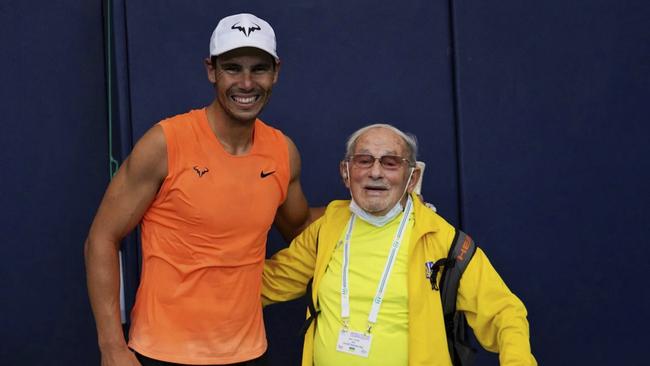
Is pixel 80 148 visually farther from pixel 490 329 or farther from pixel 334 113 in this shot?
pixel 490 329

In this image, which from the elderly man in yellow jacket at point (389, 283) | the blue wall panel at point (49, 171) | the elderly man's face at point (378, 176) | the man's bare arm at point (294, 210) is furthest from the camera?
the blue wall panel at point (49, 171)

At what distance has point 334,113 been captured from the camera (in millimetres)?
3590

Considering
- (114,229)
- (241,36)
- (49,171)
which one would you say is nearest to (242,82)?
(241,36)

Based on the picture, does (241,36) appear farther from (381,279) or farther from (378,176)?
(381,279)

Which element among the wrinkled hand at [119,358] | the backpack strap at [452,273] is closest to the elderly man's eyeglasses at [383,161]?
the backpack strap at [452,273]

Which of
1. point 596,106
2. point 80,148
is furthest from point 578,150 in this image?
point 80,148

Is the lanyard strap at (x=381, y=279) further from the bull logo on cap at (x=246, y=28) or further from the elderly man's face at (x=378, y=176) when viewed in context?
the bull logo on cap at (x=246, y=28)

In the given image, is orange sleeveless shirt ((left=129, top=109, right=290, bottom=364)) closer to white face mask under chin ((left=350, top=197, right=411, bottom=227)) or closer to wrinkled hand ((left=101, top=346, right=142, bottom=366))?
wrinkled hand ((left=101, top=346, right=142, bottom=366))

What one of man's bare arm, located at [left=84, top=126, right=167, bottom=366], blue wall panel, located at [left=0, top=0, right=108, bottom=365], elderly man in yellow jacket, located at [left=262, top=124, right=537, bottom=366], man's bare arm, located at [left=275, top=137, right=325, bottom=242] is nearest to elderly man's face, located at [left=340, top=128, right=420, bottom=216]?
elderly man in yellow jacket, located at [left=262, top=124, right=537, bottom=366]

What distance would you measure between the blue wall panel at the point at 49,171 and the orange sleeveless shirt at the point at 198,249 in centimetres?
99

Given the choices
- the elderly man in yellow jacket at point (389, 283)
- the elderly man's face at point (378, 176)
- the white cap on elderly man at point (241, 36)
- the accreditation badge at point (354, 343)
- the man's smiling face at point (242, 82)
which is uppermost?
the white cap on elderly man at point (241, 36)

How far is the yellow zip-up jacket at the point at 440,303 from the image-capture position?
8.62 feet

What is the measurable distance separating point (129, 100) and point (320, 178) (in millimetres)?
924

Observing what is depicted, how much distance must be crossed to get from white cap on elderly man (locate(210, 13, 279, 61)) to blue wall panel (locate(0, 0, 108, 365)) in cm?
116
